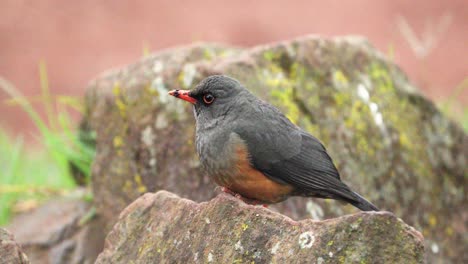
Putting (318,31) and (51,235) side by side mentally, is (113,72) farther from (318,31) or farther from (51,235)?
(318,31)

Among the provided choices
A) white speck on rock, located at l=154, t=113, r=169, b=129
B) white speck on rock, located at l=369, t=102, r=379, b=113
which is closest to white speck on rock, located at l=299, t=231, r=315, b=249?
white speck on rock, located at l=154, t=113, r=169, b=129

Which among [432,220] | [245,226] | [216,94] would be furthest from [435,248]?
[245,226]

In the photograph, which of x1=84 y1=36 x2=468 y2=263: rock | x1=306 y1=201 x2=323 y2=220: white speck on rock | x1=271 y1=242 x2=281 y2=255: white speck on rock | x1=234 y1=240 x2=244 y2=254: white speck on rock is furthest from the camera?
x1=84 y1=36 x2=468 y2=263: rock

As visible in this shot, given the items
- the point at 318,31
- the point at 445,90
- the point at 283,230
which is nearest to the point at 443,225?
the point at 283,230

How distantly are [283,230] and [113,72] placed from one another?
325 centimetres

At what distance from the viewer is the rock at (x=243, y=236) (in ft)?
10.5

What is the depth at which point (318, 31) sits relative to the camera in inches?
599

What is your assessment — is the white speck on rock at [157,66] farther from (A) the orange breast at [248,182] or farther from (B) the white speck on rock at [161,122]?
(A) the orange breast at [248,182]

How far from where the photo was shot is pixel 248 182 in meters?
4.55

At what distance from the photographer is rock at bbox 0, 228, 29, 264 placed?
3.69m

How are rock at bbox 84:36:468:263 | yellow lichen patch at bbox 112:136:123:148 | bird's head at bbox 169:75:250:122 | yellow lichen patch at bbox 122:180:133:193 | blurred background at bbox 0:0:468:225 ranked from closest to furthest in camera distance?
bird's head at bbox 169:75:250:122 → rock at bbox 84:36:468:263 → yellow lichen patch at bbox 122:180:133:193 → yellow lichen patch at bbox 112:136:123:148 → blurred background at bbox 0:0:468:225

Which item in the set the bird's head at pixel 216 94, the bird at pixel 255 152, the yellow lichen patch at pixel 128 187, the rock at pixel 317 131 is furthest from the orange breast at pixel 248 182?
the yellow lichen patch at pixel 128 187

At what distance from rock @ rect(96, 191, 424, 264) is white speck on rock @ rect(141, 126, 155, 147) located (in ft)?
4.79

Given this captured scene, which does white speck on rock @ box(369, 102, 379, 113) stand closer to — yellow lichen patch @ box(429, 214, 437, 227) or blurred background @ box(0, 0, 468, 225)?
yellow lichen patch @ box(429, 214, 437, 227)
